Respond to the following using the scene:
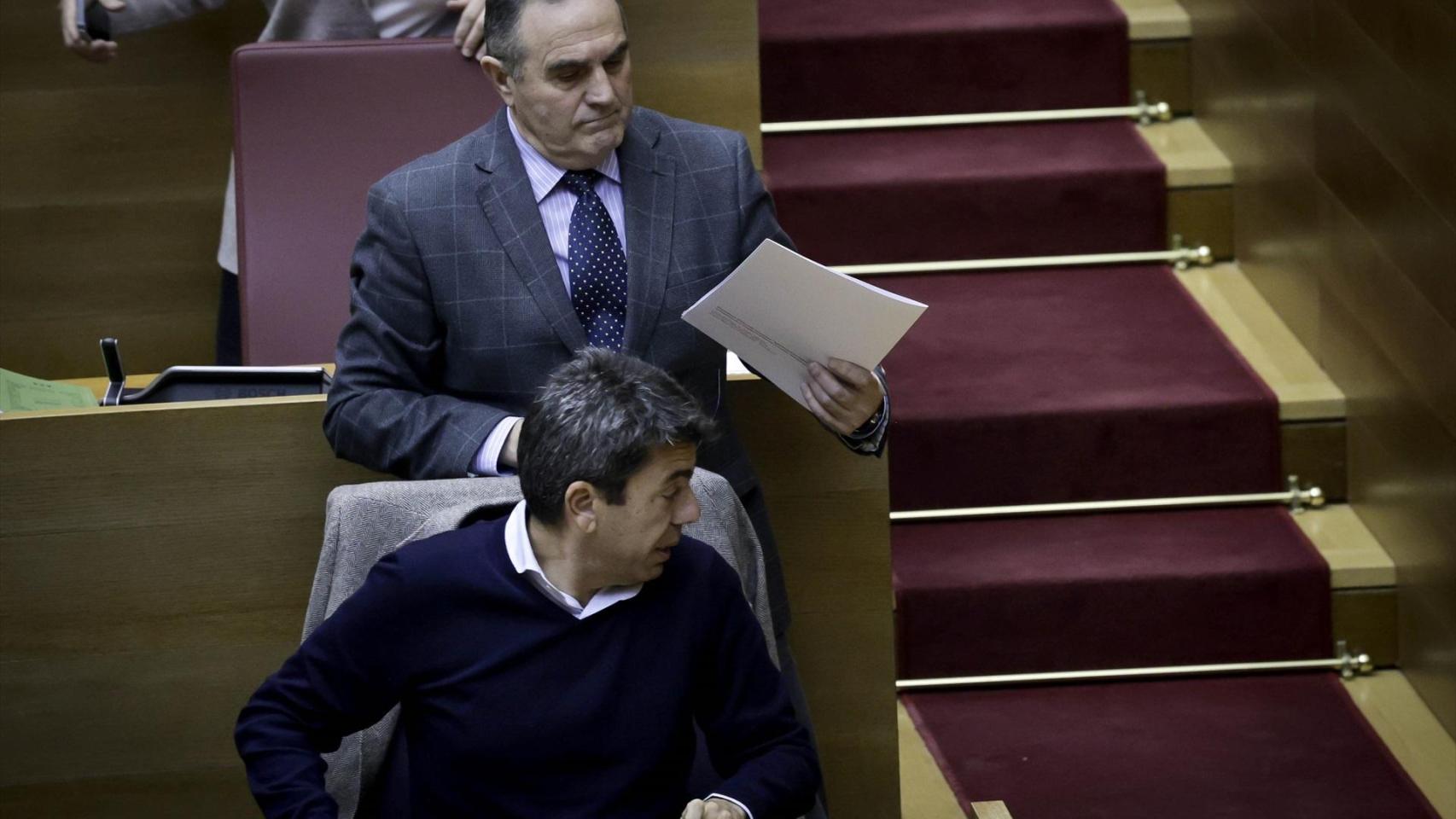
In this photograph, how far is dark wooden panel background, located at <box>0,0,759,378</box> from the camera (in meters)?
3.21

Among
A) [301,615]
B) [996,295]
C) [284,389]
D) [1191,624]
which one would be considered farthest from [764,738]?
[996,295]

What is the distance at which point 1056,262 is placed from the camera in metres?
3.55

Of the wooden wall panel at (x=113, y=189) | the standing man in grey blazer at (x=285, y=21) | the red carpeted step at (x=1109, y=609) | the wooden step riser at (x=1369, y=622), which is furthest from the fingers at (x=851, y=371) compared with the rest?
the wooden wall panel at (x=113, y=189)

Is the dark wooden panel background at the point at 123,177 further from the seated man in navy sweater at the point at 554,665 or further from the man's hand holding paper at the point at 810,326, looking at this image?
the seated man in navy sweater at the point at 554,665

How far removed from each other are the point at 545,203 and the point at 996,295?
152 centimetres

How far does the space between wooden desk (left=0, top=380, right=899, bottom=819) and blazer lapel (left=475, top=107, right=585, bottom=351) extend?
0.22m

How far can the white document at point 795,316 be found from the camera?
183 centimetres

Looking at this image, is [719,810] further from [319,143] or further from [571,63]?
[319,143]

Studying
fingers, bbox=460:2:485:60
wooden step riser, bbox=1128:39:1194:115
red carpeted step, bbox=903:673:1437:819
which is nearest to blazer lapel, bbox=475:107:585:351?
fingers, bbox=460:2:485:60

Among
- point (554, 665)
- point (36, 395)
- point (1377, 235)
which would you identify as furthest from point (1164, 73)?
point (554, 665)

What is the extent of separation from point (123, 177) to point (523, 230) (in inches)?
57.5

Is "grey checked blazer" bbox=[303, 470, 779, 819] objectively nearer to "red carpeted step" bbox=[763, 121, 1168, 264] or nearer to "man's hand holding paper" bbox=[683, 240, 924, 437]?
"man's hand holding paper" bbox=[683, 240, 924, 437]

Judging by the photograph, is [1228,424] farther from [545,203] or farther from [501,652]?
[501,652]

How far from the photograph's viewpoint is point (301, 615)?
2162 mm
